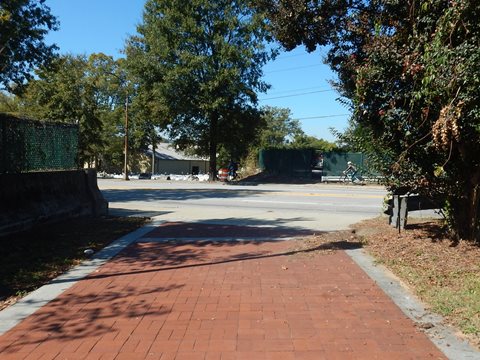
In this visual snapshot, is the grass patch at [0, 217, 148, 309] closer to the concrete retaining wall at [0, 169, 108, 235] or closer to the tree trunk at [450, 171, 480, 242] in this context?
the concrete retaining wall at [0, 169, 108, 235]

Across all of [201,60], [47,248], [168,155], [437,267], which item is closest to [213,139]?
[201,60]

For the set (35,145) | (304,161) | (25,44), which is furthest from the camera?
(304,161)

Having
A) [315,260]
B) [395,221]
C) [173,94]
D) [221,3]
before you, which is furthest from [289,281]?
[221,3]

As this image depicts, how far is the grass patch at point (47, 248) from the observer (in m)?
6.40

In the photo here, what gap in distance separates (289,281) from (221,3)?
30880mm

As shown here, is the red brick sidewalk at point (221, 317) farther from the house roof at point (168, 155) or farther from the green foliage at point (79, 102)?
the house roof at point (168, 155)

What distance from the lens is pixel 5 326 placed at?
4.87 meters

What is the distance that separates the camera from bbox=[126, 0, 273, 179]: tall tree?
3297 cm

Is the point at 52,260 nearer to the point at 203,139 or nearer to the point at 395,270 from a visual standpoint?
the point at 395,270

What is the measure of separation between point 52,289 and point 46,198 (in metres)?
4.89

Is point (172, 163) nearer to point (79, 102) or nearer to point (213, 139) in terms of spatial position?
point (79, 102)

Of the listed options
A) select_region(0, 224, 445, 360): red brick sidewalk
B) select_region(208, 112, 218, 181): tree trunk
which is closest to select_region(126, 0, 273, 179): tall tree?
select_region(208, 112, 218, 181): tree trunk

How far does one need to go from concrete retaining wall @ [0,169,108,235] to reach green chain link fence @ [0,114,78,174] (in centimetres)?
28

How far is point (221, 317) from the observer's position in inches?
197
